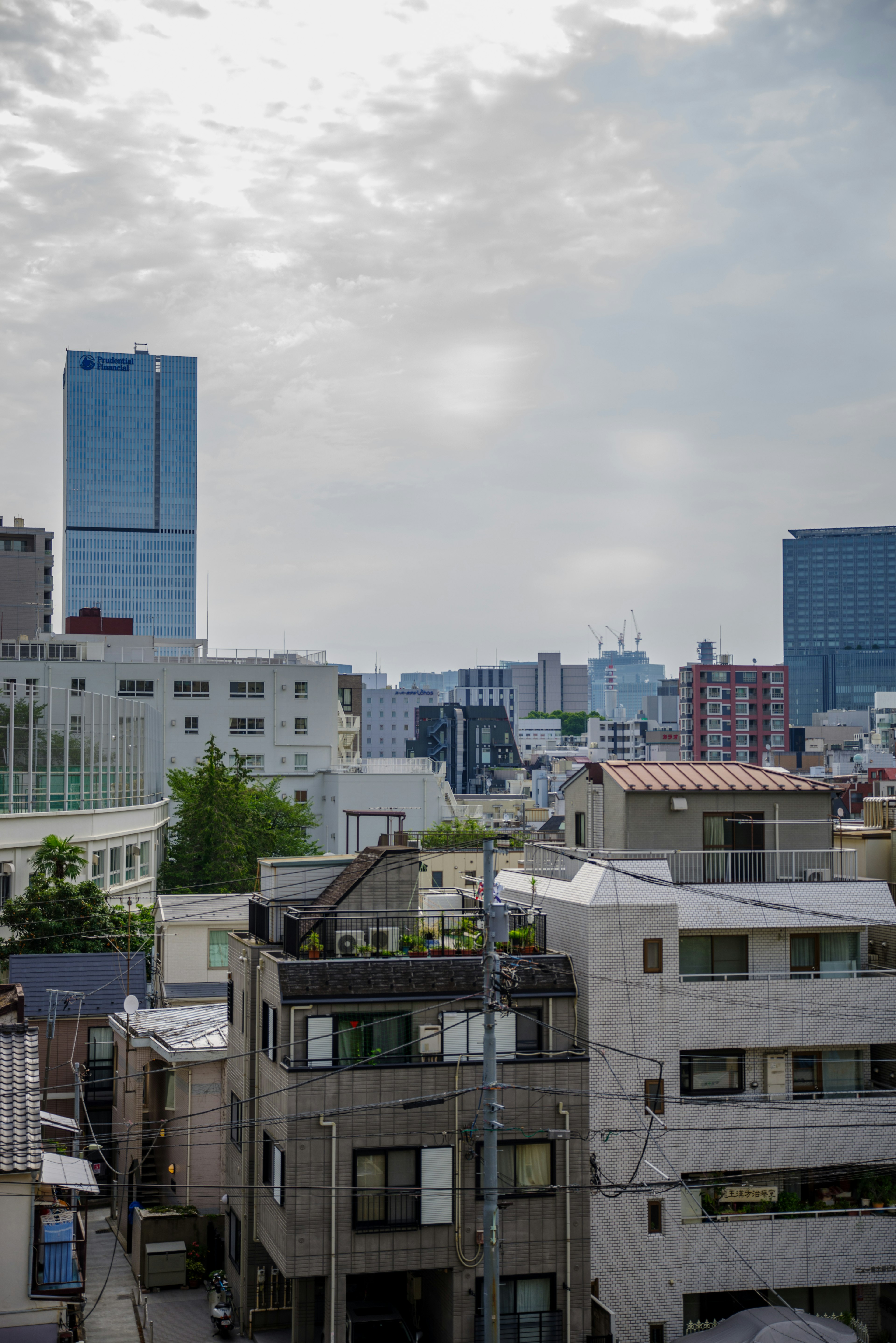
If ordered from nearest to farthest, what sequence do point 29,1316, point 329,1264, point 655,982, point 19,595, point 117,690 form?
point 29,1316 → point 329,1264 → point 655,982 → point 117,690 → point 19,595

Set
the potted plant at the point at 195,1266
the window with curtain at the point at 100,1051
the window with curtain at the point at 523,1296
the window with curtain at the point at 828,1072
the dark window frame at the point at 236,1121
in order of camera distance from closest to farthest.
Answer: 1. the window with curtain at the point at 523,1296
2. the window with curtain at the point at 828,1072
3. the dark window frame at the point at 236,1121
4. the potted plant at the point at 195,1266
5. the window with curtain at the point at 100,1051

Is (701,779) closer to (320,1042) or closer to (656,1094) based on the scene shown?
(656,1094)

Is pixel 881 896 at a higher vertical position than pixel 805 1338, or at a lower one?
higher

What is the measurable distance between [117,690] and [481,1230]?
9411 centimetres

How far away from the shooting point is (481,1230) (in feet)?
90.0

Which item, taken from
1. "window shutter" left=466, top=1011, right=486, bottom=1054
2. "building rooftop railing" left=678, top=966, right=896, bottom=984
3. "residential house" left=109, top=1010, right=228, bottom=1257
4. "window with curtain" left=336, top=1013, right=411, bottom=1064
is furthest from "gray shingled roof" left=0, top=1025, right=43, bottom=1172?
"building rooftop railing" left=678, top=966, right=896, bottom=984

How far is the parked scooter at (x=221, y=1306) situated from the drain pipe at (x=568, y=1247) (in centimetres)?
778

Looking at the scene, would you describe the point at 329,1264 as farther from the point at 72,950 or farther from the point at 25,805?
the point at 25,805

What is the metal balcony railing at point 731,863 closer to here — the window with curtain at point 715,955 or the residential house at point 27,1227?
the window with curtain at point 715,955

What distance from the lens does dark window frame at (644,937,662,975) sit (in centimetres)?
2952

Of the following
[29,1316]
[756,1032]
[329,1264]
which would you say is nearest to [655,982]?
[756,1032]

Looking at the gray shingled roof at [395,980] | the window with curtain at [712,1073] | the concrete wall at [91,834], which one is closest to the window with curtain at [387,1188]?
the gray shingled roof at [395,980]

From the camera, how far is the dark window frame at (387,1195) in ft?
88.1

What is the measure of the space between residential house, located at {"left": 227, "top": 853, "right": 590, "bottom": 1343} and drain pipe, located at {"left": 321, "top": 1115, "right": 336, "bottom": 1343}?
0.12 ft
